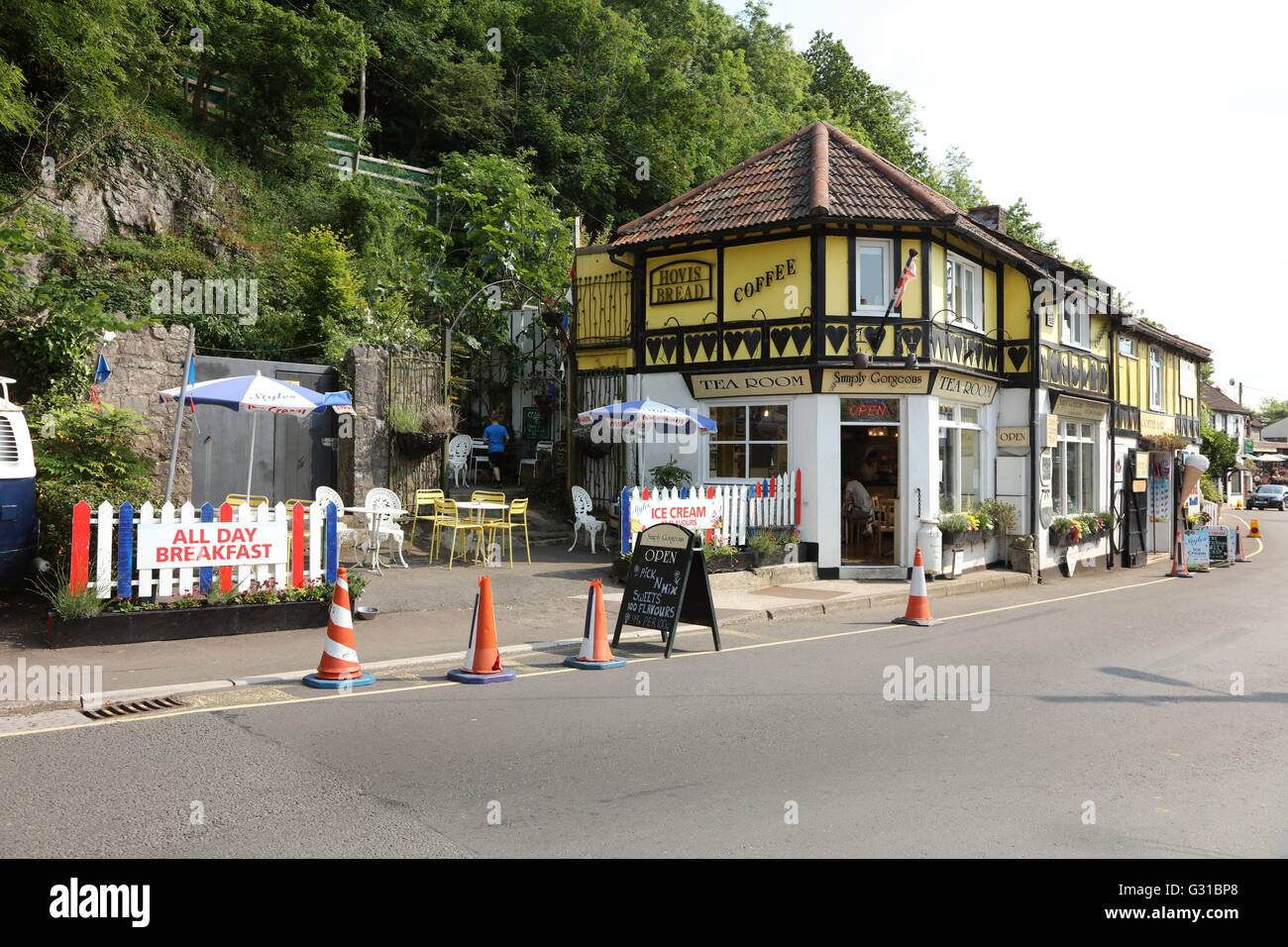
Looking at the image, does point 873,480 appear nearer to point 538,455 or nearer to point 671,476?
point 671,476

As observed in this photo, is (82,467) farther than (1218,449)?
No

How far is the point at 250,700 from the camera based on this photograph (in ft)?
23.4

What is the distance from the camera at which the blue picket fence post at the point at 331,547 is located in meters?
10.4

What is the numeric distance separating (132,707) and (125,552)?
9.27 ft

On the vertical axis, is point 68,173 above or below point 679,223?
above

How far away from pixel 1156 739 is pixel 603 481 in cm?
1360

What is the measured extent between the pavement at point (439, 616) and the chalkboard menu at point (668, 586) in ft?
3.00

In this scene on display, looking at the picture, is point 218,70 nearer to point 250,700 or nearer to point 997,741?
point 250,700

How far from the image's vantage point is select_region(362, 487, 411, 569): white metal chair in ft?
46.0

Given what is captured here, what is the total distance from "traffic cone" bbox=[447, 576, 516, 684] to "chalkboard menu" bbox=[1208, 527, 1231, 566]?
22.0 metres

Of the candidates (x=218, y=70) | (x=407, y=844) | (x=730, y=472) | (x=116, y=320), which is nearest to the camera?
(x=407, y=844)

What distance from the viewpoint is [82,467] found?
10.4 m

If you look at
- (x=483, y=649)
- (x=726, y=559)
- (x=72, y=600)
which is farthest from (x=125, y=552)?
(x=726, y=559)
